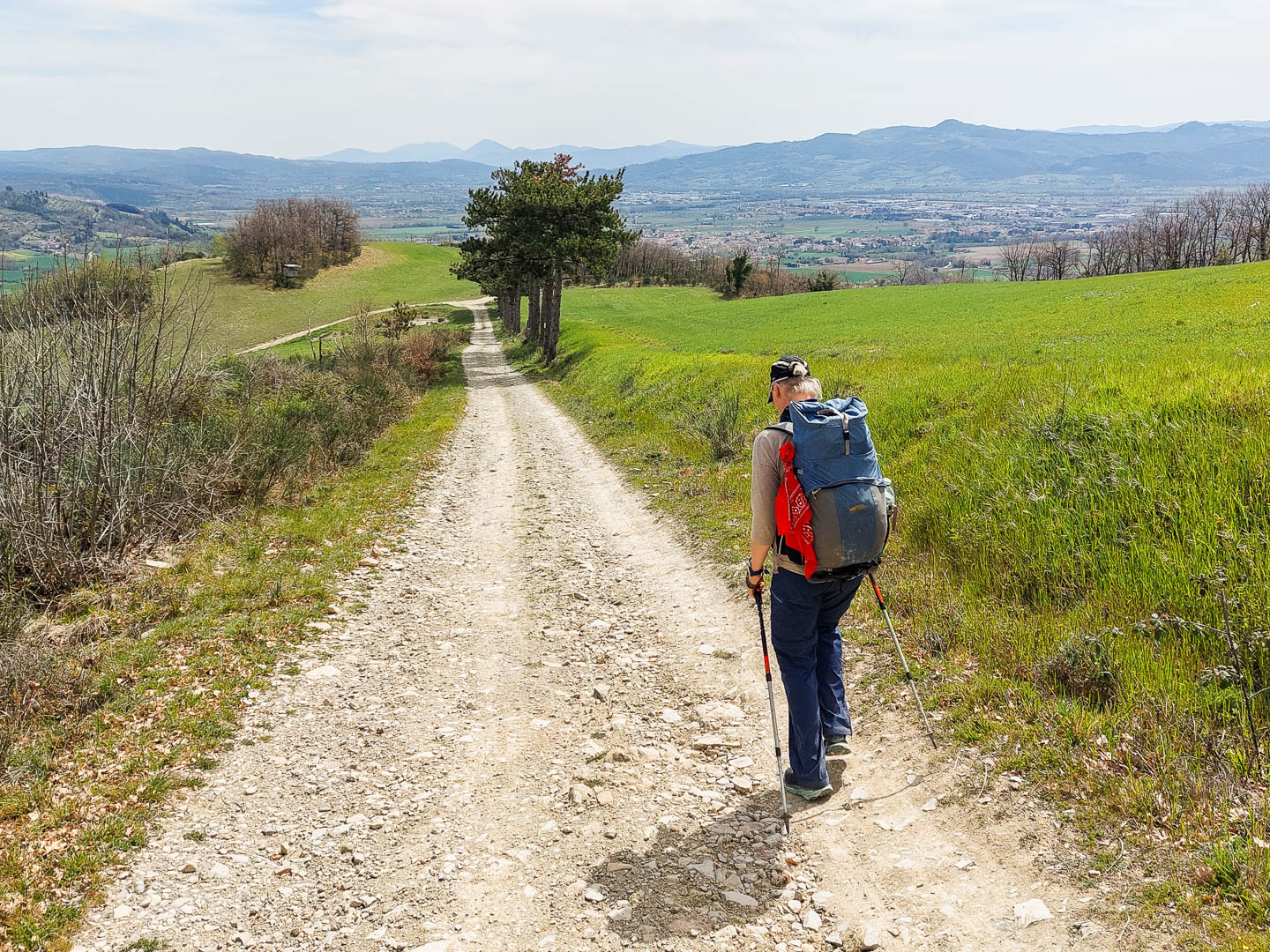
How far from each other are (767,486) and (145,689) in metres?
5.78

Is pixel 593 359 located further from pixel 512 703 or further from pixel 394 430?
pixel 512 703

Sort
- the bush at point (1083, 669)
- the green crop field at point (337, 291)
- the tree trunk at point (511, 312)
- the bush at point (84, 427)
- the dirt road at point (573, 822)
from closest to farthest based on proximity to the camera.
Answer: the dirt road at point (573, 822) → the bush at point (1083, 669) → the bush at point (84, 427) → the tree trunk at point (511, 312) → the green crop field at point (337, 291)

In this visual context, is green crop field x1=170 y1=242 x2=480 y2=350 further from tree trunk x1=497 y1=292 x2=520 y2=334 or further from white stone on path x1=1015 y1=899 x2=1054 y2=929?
white stone on path x1=1015 y1=899 x2=1054 y2=929

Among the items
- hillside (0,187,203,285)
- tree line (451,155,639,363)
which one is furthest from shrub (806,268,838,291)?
hillside (0,187,203,285)

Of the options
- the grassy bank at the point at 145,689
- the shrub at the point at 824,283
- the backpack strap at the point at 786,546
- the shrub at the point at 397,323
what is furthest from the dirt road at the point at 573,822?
the shrub at the point at 824,283

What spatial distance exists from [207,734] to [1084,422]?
29.3 ft

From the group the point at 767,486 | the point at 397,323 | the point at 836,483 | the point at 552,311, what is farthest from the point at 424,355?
the point at 836,483

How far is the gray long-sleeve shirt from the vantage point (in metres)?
4.76

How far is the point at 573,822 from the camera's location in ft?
16.8

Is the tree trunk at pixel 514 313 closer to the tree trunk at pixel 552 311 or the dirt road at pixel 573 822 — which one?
the tree trunk at pixel 552 311

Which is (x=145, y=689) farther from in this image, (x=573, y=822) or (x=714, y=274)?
(x=714, y=274)

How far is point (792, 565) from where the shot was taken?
15.8 feet

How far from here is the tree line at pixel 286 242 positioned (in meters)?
102

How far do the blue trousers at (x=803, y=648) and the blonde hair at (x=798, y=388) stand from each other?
3.60 feet
